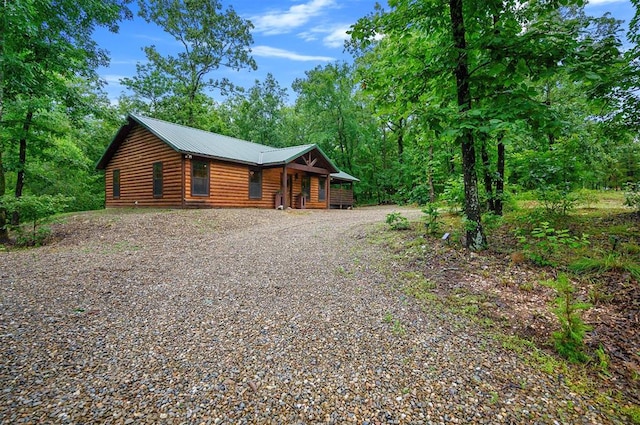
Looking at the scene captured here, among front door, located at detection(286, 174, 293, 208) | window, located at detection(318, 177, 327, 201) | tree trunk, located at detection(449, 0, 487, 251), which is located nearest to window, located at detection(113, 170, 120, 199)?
front door, located at detection(286, 174, 293, 208)

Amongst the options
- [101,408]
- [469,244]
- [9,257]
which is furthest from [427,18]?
[9,257]

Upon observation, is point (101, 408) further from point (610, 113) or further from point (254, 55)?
point (254, 55)

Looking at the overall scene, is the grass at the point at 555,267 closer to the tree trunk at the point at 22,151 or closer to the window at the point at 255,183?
the window at the point at 255,183

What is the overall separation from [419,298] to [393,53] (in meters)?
4.23

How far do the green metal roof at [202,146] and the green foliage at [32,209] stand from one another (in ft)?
15.3

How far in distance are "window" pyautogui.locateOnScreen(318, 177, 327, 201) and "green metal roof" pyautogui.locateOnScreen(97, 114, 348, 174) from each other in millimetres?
3308

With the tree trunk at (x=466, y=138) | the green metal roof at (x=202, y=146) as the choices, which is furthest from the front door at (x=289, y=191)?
the tree trunk at (x=466, y=138)

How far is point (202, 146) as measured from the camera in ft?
44.2

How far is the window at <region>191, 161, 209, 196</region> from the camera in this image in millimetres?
12789

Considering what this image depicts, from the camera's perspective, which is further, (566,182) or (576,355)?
(566,182)

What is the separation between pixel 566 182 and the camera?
5562 millimetres

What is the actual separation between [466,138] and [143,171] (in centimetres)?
1492

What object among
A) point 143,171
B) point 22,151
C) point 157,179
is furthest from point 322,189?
point 22,151

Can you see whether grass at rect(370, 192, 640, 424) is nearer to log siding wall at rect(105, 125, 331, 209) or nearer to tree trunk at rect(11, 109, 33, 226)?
log siding wall at rect(105, 125, 331, 209)
